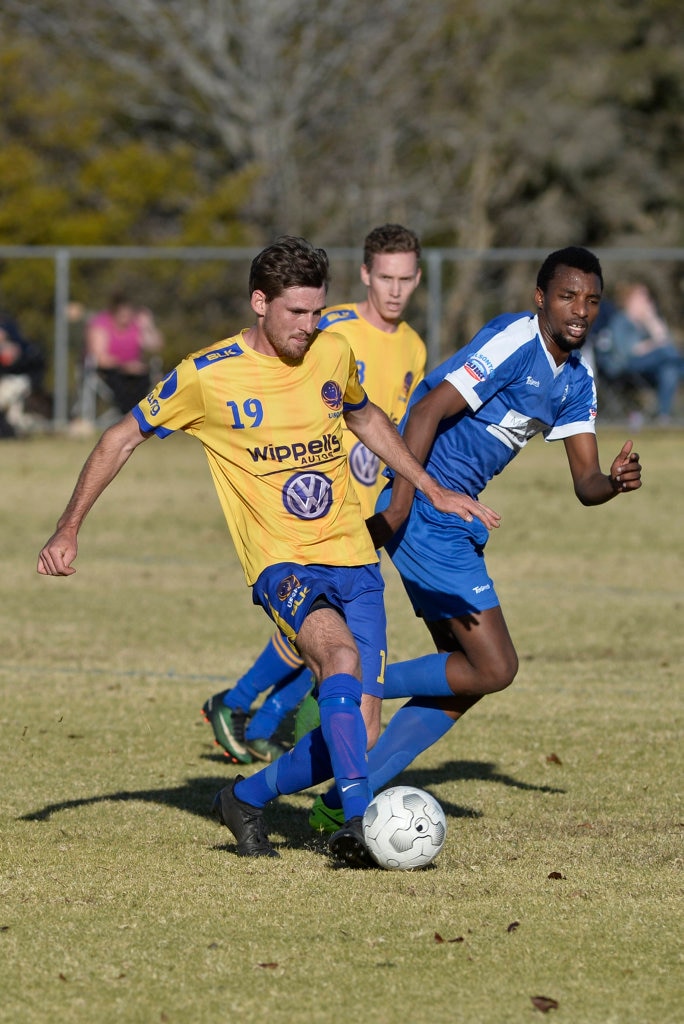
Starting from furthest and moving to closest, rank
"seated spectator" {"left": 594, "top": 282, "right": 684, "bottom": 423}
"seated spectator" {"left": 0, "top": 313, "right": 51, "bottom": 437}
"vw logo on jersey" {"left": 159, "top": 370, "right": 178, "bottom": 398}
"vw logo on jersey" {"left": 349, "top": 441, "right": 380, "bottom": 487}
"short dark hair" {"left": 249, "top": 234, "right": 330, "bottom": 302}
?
"seated spectator" {"left": 594, "top": 282, "right": 684, "bottom": 423}, "seated spectator" {"left": 0, "top": 313, "right": 51, "bottom": 437}, "vw logo on jersey" {"left": 349, "top": 441, "right": 380, "bottom": 487}, "vw logo on jersey" {"left": 159, "top": 370, "right": 178, "bottom": 398}, "short dark hair" {"left": 249, "top": 234, "right": 330, "bottom": 302}

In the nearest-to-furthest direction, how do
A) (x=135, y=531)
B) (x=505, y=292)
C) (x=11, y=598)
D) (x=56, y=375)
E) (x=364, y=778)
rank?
(x=364, y=778), (x=11, y=598), (x=135, y=531), (x=56, y=375), (x=505, y=292)

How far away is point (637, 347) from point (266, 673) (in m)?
13.9

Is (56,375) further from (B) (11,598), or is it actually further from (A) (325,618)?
(A) (325,618)

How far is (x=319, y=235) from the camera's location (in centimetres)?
2892

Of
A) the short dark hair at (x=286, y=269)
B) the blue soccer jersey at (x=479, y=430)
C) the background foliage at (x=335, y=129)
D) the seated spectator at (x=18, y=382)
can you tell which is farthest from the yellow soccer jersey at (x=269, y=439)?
the background foliage at (x=335, y=129)

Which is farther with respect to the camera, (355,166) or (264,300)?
(355,166)

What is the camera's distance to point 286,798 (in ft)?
22.1

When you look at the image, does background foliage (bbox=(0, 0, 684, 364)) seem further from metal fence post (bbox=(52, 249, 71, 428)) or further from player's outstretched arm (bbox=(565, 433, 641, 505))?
player's outstretched arm (bbox=(565, 433, 641, 505))

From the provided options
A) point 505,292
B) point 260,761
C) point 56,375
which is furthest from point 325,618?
point 505,292

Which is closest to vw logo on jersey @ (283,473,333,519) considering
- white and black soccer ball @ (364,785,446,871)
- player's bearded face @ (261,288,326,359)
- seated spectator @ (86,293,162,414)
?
player's bearded face @ (261,288,326,359)

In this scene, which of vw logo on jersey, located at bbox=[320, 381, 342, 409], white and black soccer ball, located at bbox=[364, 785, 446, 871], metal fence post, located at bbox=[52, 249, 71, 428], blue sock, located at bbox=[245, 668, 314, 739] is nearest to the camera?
white and black soccer ball, located at bbox=[364, 785, 446, 871]

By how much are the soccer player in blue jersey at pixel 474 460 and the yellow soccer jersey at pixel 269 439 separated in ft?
1.51

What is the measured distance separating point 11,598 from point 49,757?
4679 millimetres

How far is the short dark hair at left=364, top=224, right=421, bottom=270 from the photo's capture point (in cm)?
751
